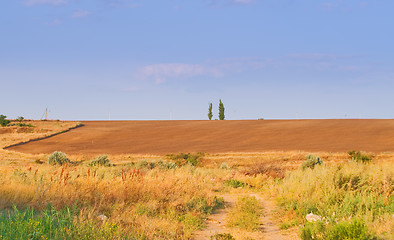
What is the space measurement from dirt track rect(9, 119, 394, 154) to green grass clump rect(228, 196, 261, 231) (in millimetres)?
30513

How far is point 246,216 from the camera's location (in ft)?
30.2

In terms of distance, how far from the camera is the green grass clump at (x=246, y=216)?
852cm

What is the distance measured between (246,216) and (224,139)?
43806 mm

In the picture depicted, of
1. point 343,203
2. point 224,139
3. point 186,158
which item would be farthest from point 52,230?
point 224,139

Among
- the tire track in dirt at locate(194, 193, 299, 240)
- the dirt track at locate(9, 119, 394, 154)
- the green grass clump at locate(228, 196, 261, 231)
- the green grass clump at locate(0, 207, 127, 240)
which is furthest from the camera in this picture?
the dirt track at locate(9, 119, 394, 154)

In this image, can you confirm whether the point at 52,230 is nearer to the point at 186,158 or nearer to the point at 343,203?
the point at 343,203

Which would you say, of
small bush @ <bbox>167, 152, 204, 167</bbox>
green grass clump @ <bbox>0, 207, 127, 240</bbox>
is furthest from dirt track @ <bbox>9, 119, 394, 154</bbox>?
green grass clump @ <bbox>0, 207, 127, 240</bbox>

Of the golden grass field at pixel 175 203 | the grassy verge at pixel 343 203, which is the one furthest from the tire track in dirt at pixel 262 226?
the grassy verge at pixel 343 203

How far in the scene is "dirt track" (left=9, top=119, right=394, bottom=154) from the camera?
4347 cm

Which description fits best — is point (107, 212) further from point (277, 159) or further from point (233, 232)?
point (277, 159)

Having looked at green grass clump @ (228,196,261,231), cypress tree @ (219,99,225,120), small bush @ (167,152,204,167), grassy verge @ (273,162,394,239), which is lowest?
small bush @ (167,152,204,167)

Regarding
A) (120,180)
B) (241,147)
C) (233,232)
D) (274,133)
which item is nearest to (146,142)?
(241,147)

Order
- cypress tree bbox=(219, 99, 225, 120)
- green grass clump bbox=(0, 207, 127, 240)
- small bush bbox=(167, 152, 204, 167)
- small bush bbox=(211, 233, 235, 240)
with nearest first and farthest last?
green grass clump bbox=(0, 207, 127, 240)
small bush bbox=(211, 233, 235, 240)
small bush bbox=(167, 152, 204, 167)
cypress tree bbox=(219, 99, 225, 120)

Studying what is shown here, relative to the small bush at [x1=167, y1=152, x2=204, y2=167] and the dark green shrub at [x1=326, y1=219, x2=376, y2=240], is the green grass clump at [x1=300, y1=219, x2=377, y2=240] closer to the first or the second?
the dark green shrub at [x1=326, y1=219, x2=376, y2=240]
